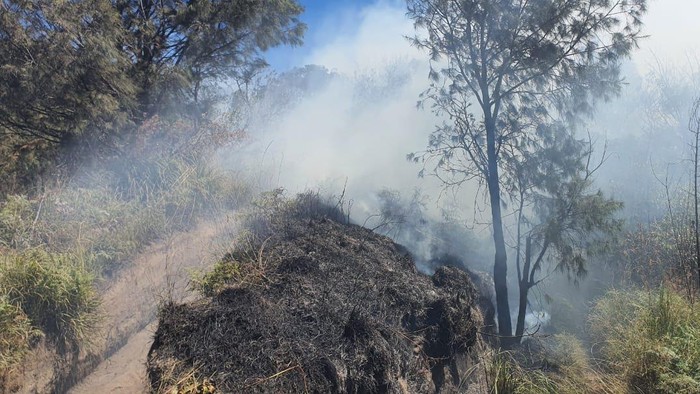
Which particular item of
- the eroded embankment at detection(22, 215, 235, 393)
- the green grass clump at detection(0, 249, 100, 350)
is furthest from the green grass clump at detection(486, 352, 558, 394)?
the green grass clump at detection(0, 249, 100, 350)

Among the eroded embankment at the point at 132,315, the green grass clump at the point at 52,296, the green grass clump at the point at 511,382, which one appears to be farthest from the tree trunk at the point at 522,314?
the green grass clump at the point at 52,296

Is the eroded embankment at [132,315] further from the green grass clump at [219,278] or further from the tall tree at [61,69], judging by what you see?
the tall tree at [61,69]

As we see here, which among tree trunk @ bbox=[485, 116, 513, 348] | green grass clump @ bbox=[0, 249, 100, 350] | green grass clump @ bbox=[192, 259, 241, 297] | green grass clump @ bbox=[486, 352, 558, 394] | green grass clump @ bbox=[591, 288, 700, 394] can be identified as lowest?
green grass clump @ bbox=[0, 249, 100, 350]

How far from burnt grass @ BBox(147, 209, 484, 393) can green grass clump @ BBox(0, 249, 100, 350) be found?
202cm

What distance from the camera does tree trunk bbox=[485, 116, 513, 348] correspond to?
37.5ft

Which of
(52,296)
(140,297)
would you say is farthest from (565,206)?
(52,296)

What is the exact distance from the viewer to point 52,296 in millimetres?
5543

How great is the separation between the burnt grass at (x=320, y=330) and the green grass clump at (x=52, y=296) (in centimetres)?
202

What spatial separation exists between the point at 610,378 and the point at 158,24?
37.4 ft

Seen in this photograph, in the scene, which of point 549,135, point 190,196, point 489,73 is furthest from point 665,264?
point 190,196

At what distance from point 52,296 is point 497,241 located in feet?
33.3

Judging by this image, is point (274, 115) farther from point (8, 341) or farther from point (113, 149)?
point (8, 341)

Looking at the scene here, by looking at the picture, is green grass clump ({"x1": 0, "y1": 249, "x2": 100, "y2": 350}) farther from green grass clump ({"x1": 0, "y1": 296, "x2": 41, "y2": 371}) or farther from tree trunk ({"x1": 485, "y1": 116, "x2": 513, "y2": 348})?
tree trunk ({"x1": 485, "y1": 116, "x2": 513, "y2": 348})

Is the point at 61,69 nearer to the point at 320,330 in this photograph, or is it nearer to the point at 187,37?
the point at 187,37
